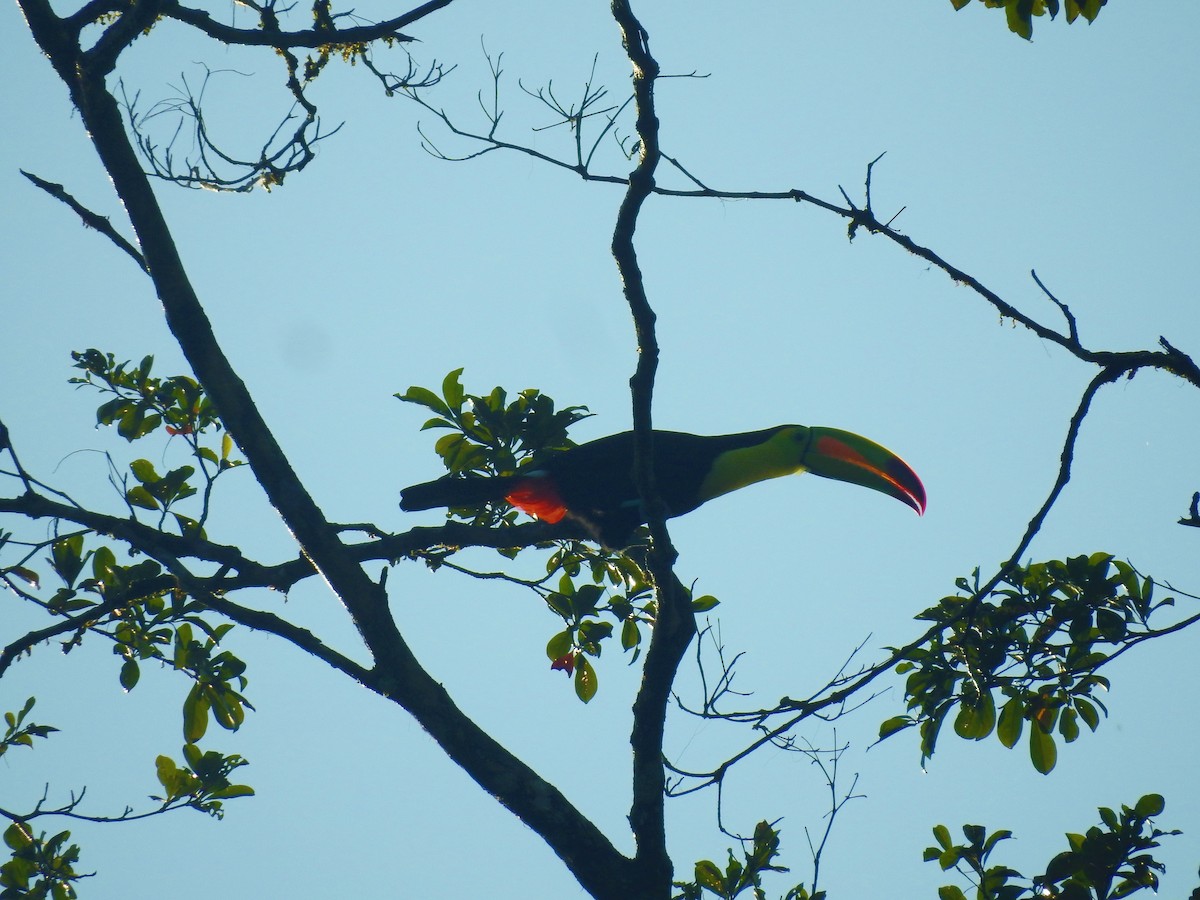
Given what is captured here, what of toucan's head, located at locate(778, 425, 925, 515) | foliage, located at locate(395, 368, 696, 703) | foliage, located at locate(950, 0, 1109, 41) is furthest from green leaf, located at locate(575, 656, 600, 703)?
foliage, located at locate(950, 0, 1109, 41)

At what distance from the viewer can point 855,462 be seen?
265 inches

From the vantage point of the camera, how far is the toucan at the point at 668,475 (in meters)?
5.49

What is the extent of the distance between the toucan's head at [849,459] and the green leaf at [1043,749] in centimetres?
235

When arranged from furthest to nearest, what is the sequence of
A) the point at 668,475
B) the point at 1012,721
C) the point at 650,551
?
the point at 668,475 < the point at 1012,721 < the point at 650,551

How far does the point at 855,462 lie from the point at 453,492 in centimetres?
271

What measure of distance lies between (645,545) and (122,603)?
2407 millimetres

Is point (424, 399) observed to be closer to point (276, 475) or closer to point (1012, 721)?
point (276, 475)

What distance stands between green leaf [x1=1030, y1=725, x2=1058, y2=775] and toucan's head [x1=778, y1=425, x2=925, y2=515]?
7.72ft

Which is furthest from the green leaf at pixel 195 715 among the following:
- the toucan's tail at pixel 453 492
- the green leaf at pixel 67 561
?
the toucan's tail at pixel 453 492

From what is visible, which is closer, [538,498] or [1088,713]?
[1088,713]

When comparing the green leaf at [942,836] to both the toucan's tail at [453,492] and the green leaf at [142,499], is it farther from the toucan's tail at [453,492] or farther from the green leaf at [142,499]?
the green leaf at [142,499]

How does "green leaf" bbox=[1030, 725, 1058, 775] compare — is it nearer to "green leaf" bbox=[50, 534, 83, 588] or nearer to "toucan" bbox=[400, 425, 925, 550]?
"toucan" bbox=[400, 425, 925, 550]

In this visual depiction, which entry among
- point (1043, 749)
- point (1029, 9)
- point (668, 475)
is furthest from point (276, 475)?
point (1043, 749)

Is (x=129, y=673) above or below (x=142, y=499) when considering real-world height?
below
